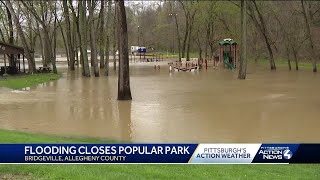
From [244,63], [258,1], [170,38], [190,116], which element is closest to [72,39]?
[258,1]

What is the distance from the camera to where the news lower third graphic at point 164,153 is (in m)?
4.65

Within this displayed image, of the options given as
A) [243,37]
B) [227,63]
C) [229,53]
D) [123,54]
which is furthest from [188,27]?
[123,54]

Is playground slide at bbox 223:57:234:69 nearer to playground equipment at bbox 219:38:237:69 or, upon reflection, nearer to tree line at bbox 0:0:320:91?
playground equipment at bbox 219:38:237:69

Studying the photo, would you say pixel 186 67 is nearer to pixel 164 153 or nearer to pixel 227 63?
pixel 227 63

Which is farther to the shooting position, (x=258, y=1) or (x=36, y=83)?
(x=258, y=1)

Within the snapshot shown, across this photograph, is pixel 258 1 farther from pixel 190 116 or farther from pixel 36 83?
pixel 190 116

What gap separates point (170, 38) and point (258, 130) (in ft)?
230

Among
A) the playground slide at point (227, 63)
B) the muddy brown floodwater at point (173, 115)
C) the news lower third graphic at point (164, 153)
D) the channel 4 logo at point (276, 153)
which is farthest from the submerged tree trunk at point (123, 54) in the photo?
the playground slide at point (227, 63)

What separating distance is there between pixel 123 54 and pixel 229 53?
100 ft

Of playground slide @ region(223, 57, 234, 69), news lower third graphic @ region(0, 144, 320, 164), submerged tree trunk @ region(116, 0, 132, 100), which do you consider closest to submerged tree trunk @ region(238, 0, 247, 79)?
submerged tree trunk @ region(116, 0, 132, 100)

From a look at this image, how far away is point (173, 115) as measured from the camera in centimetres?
1517

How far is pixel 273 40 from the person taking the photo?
48.6 meters

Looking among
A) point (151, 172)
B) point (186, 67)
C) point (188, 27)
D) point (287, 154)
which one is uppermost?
point (188, 27)

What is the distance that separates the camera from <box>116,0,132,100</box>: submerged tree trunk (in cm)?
1870
